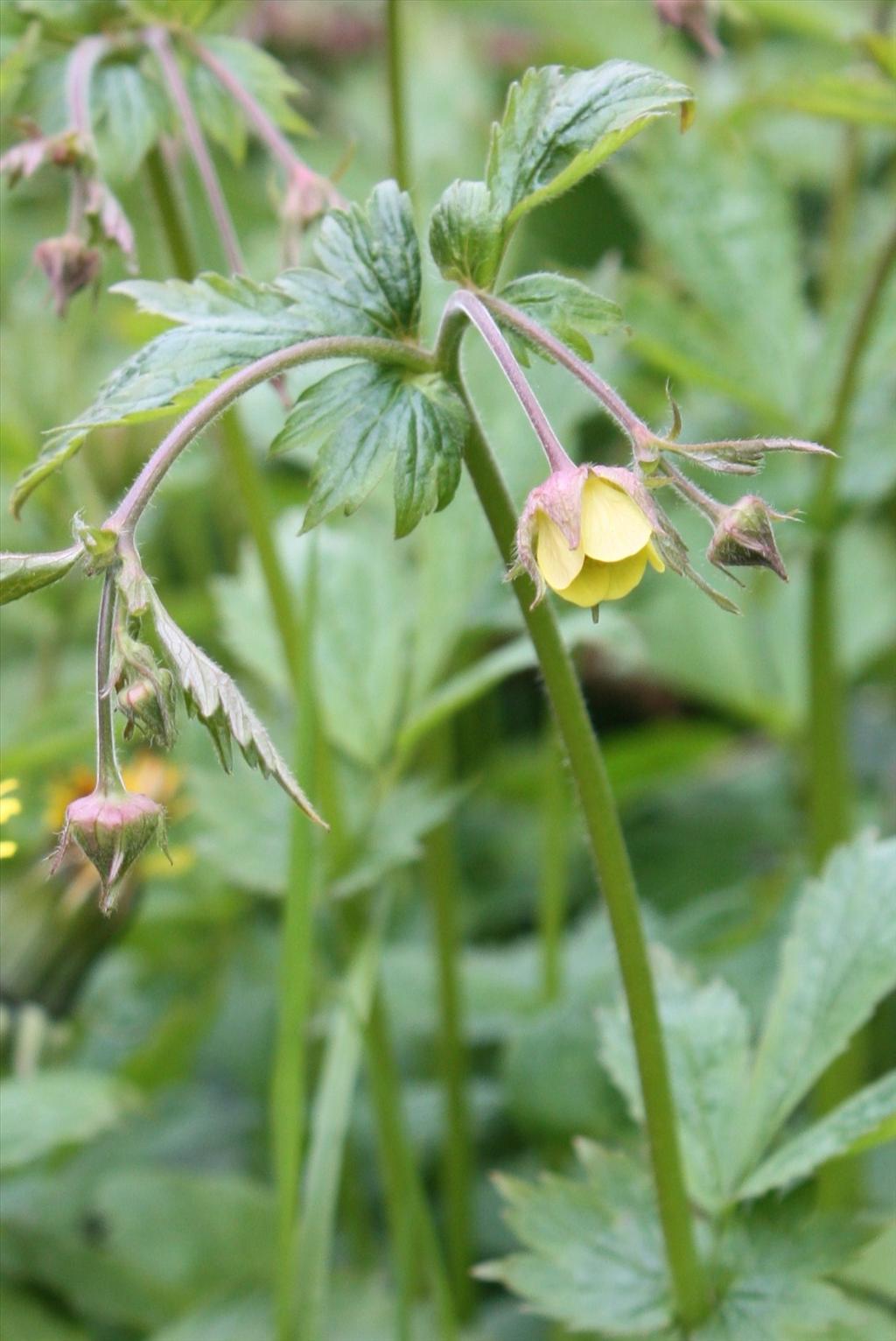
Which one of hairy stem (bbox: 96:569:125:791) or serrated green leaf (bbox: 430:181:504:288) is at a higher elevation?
serrated green leaf (bbox: 430:181:504:288)

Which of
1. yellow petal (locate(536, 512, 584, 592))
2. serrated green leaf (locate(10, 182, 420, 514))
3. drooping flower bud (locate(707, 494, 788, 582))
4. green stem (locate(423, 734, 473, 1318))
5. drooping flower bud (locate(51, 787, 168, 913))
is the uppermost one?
serrated green leaf (locate(10, 182, 420, 514))

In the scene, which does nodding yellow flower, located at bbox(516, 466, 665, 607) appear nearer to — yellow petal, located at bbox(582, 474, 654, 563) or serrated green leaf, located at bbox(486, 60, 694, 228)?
yellow petal, located at bbox(582, 474, 654, 563)

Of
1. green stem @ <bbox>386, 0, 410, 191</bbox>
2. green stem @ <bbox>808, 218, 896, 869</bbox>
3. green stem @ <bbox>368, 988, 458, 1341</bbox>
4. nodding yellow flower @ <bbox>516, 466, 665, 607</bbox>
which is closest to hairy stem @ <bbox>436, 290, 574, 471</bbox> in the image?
nodding yellow flower @ <bbox>516, 466, 665, 607</bbox>

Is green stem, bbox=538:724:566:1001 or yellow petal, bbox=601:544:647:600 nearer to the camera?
yellow petal, bbox=601:544:647:600

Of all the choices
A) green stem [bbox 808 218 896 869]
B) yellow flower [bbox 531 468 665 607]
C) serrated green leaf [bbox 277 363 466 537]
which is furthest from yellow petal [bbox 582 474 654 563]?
green stem [bbox 808 218 896 869]

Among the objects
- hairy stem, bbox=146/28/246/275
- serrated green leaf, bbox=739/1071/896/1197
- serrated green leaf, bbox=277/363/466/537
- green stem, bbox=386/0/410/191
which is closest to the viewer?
serrated green leaf, bbox=277/363/466/537

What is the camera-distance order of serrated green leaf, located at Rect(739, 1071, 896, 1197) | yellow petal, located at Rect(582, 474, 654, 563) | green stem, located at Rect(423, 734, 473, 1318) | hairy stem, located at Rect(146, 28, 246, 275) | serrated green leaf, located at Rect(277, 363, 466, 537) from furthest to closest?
green stem, located at Rect(423, 734, 473, 1318), hairy stem, located at Rect(146, 28, 246, 275), serrated green leaf, located at Rect(739, 1071, 896, 1197), serrated green leaf, located at Rect(277, 363, 466, 537), yellow petal, located at Rect(582, 474, 654, 563)

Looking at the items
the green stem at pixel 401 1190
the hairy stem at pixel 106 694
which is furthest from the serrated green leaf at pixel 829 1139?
the hairy stem at pixel 106 694
